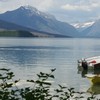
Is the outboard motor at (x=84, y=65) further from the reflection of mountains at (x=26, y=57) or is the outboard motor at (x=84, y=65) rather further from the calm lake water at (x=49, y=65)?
the reflection of mountains at (x=26, y=57)

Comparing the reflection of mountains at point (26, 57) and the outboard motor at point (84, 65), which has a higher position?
the reflection of mountains at point (26, 57)

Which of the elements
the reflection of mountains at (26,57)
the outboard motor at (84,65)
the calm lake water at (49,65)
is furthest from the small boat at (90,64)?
the reflection of mountains at (26,57)

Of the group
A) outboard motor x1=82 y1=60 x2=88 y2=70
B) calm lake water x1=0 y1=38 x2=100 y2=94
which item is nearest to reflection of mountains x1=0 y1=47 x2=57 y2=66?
calm lake water x1=0 y1=38 x2=100 y2=94

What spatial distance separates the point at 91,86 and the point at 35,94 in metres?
25.1

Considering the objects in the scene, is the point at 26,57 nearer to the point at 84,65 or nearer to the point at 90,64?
the point at 84,65

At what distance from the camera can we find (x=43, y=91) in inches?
359

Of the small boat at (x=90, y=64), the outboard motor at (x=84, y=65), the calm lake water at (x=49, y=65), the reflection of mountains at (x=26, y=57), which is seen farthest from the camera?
the reflection of mountains at (x=26, y=57)

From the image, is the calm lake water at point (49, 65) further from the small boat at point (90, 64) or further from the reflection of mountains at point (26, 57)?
the small boat at point (90, 64)

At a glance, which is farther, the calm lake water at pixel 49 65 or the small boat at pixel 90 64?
the small boat at pixel 90 64

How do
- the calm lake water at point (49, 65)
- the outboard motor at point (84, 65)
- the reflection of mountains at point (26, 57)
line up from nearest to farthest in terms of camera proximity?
the calm lake water at point (49, 65) → the outboard motor at point (84, 65) → the reflection of mountains at point (26, 57)

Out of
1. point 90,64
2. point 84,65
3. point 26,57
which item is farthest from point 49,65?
point 26,57

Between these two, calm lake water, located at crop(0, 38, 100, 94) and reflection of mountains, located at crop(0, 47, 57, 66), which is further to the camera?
reflection of mountains, located at crop(0, 47, 57, 66)

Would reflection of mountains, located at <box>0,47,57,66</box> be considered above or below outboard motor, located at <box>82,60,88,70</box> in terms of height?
above

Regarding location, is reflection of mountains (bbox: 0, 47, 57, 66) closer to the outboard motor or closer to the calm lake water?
the calm lake water
